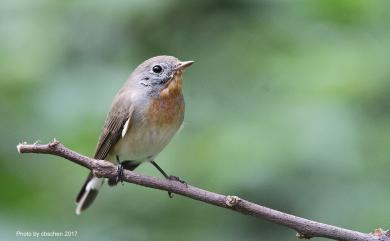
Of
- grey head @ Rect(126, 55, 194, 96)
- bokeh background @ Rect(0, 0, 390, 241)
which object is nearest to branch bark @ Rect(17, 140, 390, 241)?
bokeh background @ Rect(0, 0, 390, 241)

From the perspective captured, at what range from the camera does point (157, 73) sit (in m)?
5.46

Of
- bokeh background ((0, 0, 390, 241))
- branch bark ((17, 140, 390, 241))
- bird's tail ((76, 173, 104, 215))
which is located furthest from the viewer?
bird's tail ((76, 173, 104, 215))

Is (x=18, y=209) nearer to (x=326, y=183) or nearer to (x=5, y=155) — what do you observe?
(x=5, y=155)

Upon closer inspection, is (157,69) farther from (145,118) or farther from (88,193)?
(88,193)

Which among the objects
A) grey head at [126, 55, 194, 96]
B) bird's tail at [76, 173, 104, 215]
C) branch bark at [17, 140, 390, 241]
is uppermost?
grey head at [126, 55, 194, 96]

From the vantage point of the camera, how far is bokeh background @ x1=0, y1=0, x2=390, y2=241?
5.09 meters

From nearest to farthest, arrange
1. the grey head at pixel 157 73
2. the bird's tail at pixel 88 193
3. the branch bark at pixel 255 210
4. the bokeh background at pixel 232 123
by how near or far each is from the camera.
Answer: the branch bark at pixel 255 210
the bokeh background at pixel 232 123
the bird's tail at pixel 88 193
the grey head at pixel 157 73

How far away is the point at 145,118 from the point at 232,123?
686 millimetres

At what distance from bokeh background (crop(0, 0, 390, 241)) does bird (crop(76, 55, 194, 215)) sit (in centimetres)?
9

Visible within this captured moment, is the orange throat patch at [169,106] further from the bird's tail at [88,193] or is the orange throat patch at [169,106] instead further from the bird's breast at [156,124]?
the bird's tail at [88,193]

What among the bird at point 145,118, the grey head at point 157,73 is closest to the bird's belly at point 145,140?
the bird at point 145,118

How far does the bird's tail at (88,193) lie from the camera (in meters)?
5.26

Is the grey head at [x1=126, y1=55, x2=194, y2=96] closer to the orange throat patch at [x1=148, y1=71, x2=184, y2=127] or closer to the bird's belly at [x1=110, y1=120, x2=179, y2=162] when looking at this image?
the orange throat patch at [x1=148, y1=71, x2=184, y2=127]

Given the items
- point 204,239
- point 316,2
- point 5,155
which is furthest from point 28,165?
point 316,2
